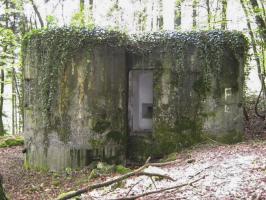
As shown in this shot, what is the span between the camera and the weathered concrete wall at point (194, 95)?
1098cm

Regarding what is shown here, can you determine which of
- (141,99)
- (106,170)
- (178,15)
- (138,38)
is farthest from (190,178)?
(178,15)

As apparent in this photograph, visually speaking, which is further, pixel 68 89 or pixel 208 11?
pixel 208 11

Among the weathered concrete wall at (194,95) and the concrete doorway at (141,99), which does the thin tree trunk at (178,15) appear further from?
the weathered concrete wall at (194,95)

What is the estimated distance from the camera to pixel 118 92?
10891 millimetres

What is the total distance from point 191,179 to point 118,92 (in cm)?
461

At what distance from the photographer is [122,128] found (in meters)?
11.0

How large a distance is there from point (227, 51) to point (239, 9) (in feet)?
14.4

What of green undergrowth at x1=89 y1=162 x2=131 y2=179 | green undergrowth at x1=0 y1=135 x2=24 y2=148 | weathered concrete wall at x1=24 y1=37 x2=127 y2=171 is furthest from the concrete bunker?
green undergrowth at x1=0 y1=135 x2=24 y2=148

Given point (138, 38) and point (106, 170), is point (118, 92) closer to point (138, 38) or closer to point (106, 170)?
point (138, 38)

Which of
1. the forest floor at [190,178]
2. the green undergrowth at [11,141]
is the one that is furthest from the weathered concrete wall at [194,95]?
the green undergrowth at [11,141]

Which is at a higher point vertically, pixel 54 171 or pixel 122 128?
pixel 122 128

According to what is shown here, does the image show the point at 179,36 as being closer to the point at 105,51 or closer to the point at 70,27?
the point at 105,51

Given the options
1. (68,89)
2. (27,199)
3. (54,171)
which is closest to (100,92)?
(68,89)

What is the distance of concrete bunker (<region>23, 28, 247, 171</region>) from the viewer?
35.0 feet
